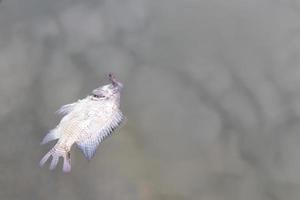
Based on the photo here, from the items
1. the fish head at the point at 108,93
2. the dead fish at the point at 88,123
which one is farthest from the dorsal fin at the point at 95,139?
the fish head at the point at 108,93

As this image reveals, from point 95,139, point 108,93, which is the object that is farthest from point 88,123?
point 108,93

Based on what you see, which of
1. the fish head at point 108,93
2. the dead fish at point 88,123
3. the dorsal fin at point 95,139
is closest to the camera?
the dead fish at point 88,123

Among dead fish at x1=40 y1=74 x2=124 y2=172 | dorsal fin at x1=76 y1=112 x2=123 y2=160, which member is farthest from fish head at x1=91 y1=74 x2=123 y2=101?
dorsal fin at x1=76 y1=112 x2=123 y2=160

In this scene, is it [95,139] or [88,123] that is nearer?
[95,139]

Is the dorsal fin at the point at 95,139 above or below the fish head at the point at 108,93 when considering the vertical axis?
below

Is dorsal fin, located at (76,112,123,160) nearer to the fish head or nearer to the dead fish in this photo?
the dead fish

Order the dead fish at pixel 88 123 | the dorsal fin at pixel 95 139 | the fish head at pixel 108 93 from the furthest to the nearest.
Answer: the fish head at pixel 108 93 → the dorsal fin at pixel 95 139 → the dead fish at pixel 88 123

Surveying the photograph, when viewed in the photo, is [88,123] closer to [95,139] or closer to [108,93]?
[95,139]

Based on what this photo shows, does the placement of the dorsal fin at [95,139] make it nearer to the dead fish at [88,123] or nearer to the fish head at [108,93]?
the dead fish at [88,123]

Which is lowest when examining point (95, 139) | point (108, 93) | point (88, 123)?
point (95, 139)
